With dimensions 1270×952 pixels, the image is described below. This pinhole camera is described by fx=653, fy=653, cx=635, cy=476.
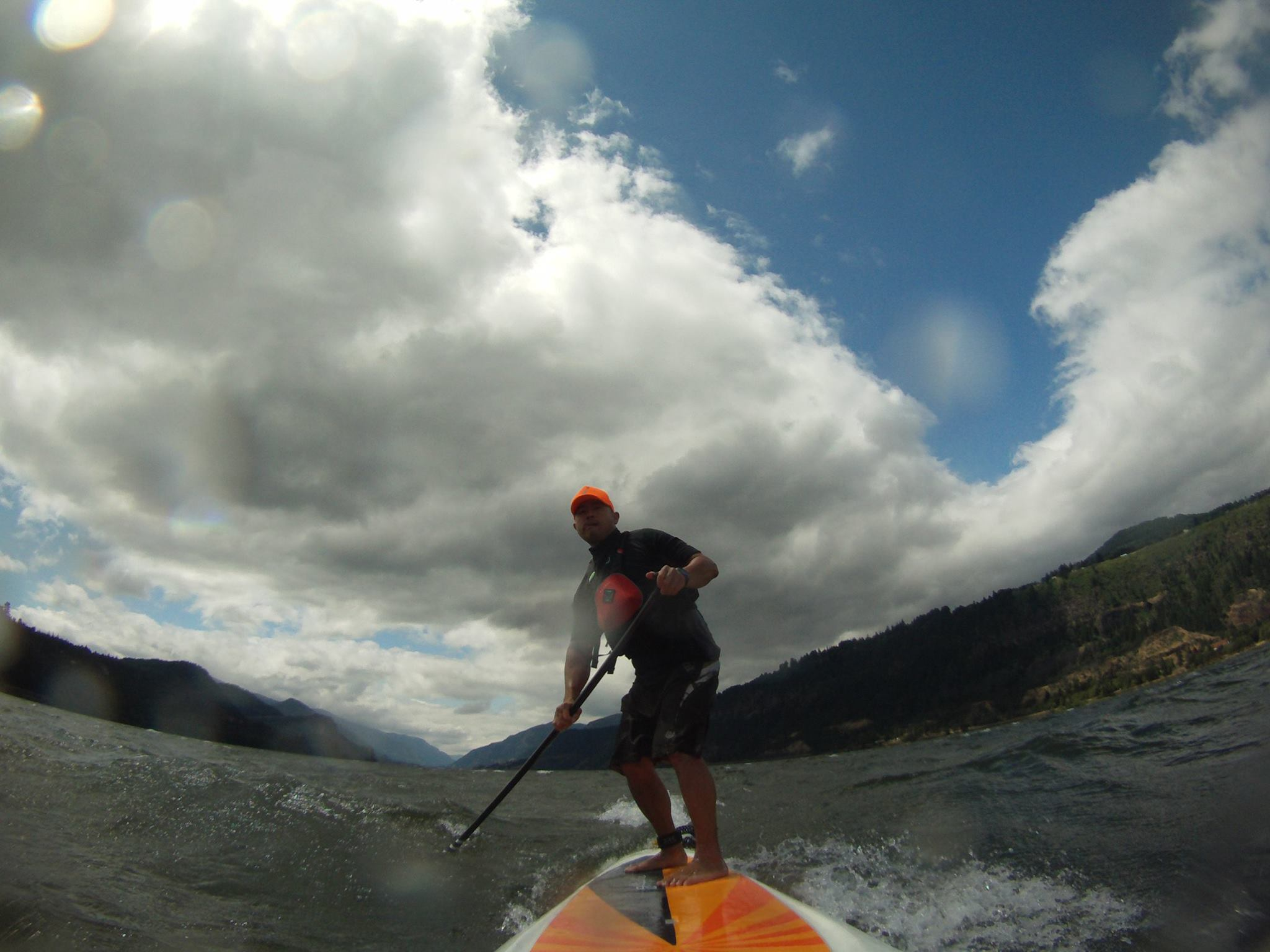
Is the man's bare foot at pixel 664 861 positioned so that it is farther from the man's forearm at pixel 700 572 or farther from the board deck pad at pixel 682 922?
the man's forearm at pixel 700 572

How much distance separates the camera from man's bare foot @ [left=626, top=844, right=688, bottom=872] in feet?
16.6

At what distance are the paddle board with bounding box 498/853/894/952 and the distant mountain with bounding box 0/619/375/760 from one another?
387 ft

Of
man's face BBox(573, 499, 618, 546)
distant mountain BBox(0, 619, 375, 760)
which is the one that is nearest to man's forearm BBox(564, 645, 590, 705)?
man's face BBox(573, 499, 618, 546)

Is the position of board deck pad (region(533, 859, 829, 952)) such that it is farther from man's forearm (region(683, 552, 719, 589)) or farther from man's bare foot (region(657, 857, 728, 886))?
man's forearm (region(683, 552, 719, 589))

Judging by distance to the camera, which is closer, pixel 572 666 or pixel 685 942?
pixel 685 942

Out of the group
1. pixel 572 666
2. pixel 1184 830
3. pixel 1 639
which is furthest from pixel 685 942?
pixel 1 639

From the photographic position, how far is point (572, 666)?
5.79m

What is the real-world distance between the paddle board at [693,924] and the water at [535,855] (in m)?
1.01

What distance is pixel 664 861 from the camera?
5.14 m

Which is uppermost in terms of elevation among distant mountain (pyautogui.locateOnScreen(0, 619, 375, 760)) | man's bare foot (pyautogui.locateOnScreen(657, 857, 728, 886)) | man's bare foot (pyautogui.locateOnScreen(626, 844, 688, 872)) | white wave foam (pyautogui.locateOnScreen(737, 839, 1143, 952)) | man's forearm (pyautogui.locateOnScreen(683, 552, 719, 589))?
distant mountain (pyautogui.locateOnScreen(0, 619, 375, 760))

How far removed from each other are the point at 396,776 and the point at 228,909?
35.5ft

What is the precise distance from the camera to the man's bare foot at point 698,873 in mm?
4395

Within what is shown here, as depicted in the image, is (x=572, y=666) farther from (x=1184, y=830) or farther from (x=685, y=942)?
(x=1184, y=830)

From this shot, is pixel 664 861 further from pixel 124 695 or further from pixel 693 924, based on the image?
pixel 124 695
